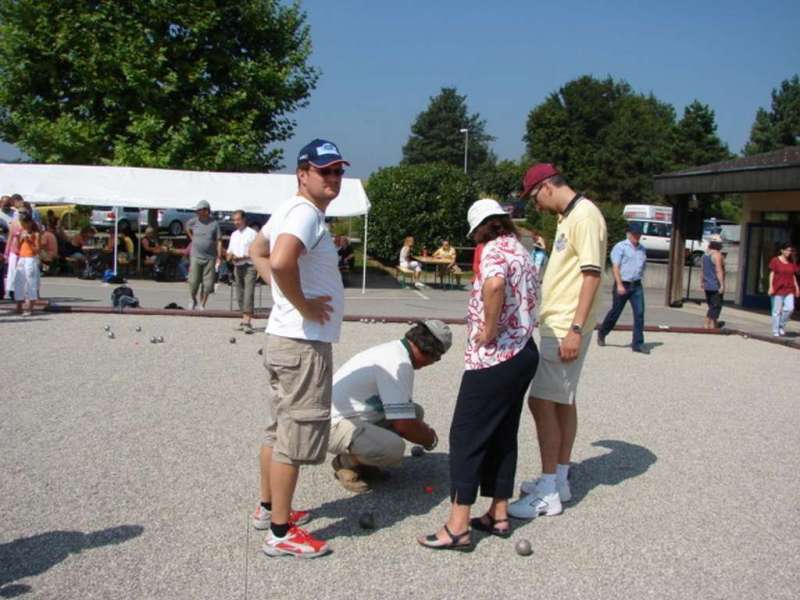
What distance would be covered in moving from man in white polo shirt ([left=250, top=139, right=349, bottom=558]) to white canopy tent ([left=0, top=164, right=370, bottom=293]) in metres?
16.4

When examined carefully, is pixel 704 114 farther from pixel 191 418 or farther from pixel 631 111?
pixel 191 418

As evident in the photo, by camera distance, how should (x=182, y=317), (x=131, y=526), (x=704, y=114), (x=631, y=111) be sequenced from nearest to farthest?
(x=131, y=526) < (x=182, y=317) < (x=704, y=114) < (x=631, y=111)

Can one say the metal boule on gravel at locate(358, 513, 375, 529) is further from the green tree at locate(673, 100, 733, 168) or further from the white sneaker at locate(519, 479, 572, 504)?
the green tree at locate(673, 100, 733, 168)

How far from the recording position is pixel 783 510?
203 inches

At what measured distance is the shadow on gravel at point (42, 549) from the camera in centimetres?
385

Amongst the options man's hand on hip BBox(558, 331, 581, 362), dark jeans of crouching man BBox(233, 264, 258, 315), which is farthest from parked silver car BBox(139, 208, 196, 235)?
man's hand on hip BBox(558, 331, 581, 362)

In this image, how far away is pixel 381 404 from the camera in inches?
204

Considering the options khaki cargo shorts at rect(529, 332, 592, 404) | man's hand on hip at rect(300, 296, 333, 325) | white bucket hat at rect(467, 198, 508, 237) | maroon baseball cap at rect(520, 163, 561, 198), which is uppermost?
maroon baseball cap at rect(520, 163, 561, 198)

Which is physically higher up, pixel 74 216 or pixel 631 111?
pixel 631 111

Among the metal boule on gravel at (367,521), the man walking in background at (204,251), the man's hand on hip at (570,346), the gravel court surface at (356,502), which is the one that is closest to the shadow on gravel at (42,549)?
the gravel court surface at (356,502)

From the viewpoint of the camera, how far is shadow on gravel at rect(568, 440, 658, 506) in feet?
18.2

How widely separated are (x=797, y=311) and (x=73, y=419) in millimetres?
18375

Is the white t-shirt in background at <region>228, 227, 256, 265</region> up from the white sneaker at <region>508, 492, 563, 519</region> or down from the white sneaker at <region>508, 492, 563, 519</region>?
up

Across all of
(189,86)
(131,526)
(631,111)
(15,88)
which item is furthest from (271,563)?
(631,111)
